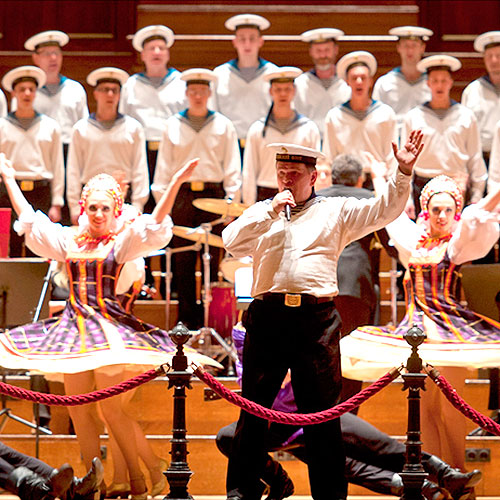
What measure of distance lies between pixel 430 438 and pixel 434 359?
1.42ft

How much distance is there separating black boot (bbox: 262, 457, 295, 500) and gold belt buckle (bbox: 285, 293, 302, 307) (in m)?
0.84

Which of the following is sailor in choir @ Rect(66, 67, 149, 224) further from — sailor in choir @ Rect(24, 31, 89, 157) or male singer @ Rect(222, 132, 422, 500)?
male singer @ Rect(222, 132, 422, 500)

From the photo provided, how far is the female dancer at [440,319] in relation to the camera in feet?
19.4

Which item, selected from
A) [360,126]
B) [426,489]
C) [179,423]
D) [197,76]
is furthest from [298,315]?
[197,76]

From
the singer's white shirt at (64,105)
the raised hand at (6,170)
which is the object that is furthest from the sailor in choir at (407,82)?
the raised hand at (6,170)

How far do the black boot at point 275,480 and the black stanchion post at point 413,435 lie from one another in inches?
26.6

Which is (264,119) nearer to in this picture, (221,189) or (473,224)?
(221,189)

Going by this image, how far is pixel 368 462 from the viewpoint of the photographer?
17.0 feet

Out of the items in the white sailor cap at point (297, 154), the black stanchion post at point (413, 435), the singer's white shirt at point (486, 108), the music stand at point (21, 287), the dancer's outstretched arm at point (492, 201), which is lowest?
the black stanchion post at point (413, 435)

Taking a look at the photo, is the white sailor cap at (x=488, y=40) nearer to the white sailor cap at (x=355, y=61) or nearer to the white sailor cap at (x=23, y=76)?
the white sailor cap at (x=355, y=61)

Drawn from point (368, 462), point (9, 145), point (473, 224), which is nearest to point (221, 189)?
point (9, 145)

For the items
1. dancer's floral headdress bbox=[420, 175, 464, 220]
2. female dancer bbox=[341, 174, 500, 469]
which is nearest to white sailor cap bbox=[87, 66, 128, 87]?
female dancer bbox=[341, 174, 500, 469]

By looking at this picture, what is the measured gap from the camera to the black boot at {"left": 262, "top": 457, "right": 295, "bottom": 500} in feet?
17.1

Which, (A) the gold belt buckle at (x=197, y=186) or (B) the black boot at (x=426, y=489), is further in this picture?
(A) the gold belt buckle at (x=197, y=186)
